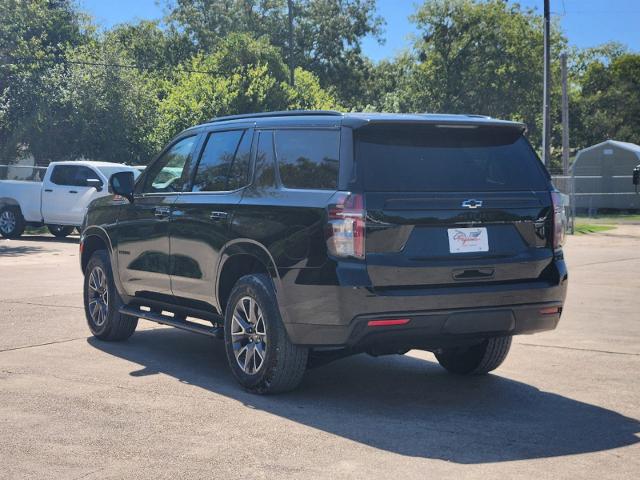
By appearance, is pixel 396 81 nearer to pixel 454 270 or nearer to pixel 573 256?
pixel 573 256

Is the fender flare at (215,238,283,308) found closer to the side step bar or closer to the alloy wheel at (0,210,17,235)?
the side step bar

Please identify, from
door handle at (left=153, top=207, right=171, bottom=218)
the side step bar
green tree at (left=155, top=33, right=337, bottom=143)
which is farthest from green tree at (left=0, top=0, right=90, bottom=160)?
door handle at (left=153, top=207, right=171, bottom=218)

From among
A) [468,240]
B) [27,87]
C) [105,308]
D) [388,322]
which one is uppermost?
[27,87]

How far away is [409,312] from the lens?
632cm

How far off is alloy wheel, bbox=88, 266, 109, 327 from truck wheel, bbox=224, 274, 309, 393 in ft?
7.68

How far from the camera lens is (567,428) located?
20.1ft

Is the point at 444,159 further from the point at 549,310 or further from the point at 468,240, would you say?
the point at 549,310

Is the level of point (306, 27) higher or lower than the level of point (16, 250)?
higher

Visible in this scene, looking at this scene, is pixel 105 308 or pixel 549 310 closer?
pixel 549 310

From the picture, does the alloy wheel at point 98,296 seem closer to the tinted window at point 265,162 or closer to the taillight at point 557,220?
the tinted window at point 265,162

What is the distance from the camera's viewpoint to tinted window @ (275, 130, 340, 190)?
21.7 feet

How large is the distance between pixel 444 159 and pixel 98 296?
4.09 m

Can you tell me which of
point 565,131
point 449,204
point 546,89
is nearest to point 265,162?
point 449,204

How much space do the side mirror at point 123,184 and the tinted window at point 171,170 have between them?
0.12 meters
